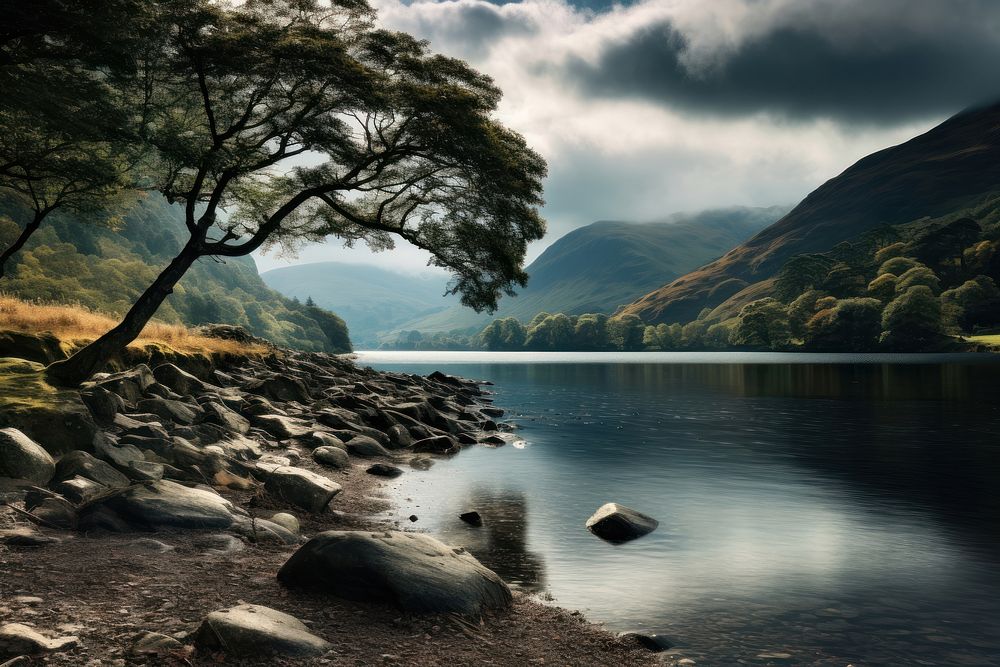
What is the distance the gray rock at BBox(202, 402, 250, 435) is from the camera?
2000 centimetres

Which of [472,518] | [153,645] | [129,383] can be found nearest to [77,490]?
[153,645]

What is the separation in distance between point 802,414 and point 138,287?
382 ft

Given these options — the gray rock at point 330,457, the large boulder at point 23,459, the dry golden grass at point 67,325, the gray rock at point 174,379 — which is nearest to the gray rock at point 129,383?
the gray rock at point 174,379

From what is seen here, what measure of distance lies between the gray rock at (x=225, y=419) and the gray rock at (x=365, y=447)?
4.12 meters

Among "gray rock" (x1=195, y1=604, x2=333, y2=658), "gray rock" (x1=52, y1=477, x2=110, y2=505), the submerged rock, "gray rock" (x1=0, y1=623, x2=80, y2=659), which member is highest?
"gray rock" (x1=52, y1=477, x2=110, y2=505)

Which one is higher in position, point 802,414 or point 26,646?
point 26,646

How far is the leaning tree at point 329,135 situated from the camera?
2188cm

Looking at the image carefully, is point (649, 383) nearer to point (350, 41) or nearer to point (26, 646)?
point (350, 41)

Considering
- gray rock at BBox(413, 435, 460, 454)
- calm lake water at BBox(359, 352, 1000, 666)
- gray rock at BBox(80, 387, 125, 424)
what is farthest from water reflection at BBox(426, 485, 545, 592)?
gray rock at BBox(80, 387, 125, 424)

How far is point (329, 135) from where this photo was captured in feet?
81.7

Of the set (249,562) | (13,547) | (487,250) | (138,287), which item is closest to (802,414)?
(487,250)

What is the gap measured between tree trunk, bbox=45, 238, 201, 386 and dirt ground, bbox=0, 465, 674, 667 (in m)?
9.29

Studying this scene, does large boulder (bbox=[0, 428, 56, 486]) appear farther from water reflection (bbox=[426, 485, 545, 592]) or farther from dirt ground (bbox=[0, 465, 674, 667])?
water reflection (bbox=[426, 485, 545, 592])

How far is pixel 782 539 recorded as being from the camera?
1503cm
